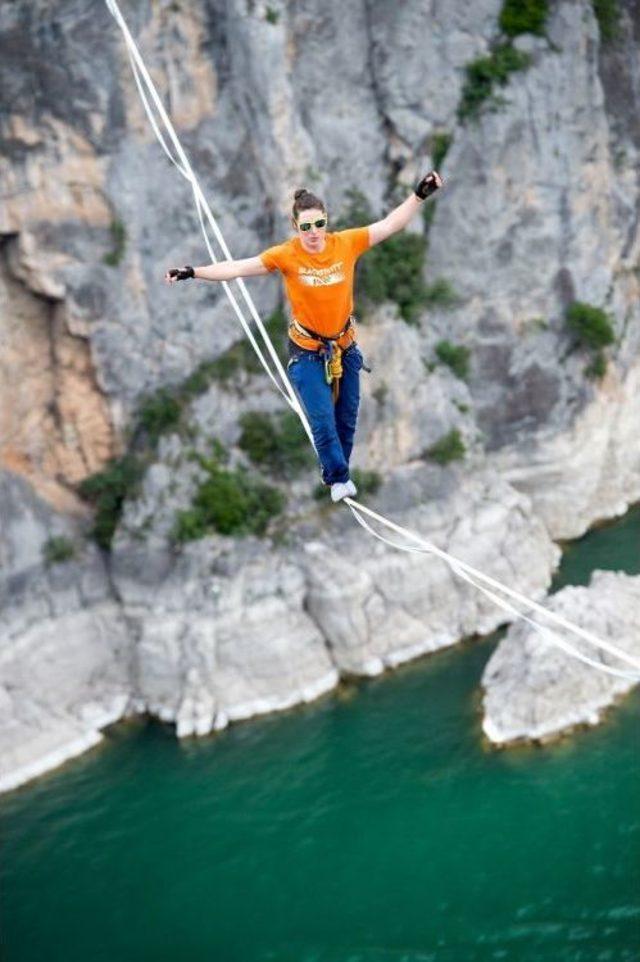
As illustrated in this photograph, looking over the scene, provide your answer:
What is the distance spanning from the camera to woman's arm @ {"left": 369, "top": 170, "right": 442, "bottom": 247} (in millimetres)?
4824

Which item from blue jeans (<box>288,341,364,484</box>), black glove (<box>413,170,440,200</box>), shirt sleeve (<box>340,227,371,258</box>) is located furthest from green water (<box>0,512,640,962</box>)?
black glove (<box>413,170,440,200</box>)

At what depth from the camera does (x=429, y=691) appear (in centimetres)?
1602

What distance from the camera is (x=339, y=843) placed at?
13328mm

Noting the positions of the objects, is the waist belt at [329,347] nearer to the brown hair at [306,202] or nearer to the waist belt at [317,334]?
the waist belt at [317,334]

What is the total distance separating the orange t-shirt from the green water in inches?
328

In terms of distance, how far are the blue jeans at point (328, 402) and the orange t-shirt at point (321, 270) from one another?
35 centimetres

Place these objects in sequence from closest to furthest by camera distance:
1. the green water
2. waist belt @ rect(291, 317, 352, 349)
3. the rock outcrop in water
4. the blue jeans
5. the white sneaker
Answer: waist belt @ rect(291, 317, 352, 349) < the blue jeans < the white sneaker < the green water < the rock outcrop in water

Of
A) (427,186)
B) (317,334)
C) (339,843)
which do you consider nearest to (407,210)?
(427,186)

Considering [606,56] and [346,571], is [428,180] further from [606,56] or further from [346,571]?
[606,56]

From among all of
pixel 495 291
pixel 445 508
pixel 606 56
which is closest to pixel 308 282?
pixel 445 508

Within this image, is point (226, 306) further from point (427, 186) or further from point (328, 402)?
point (427, 186)

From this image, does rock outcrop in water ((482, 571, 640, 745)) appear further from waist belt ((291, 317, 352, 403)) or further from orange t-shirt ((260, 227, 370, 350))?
orange t-shirt ((260, 227, 370, 350))

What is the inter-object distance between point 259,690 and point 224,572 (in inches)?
78.3

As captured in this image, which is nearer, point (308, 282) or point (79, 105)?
point (308, 282)
